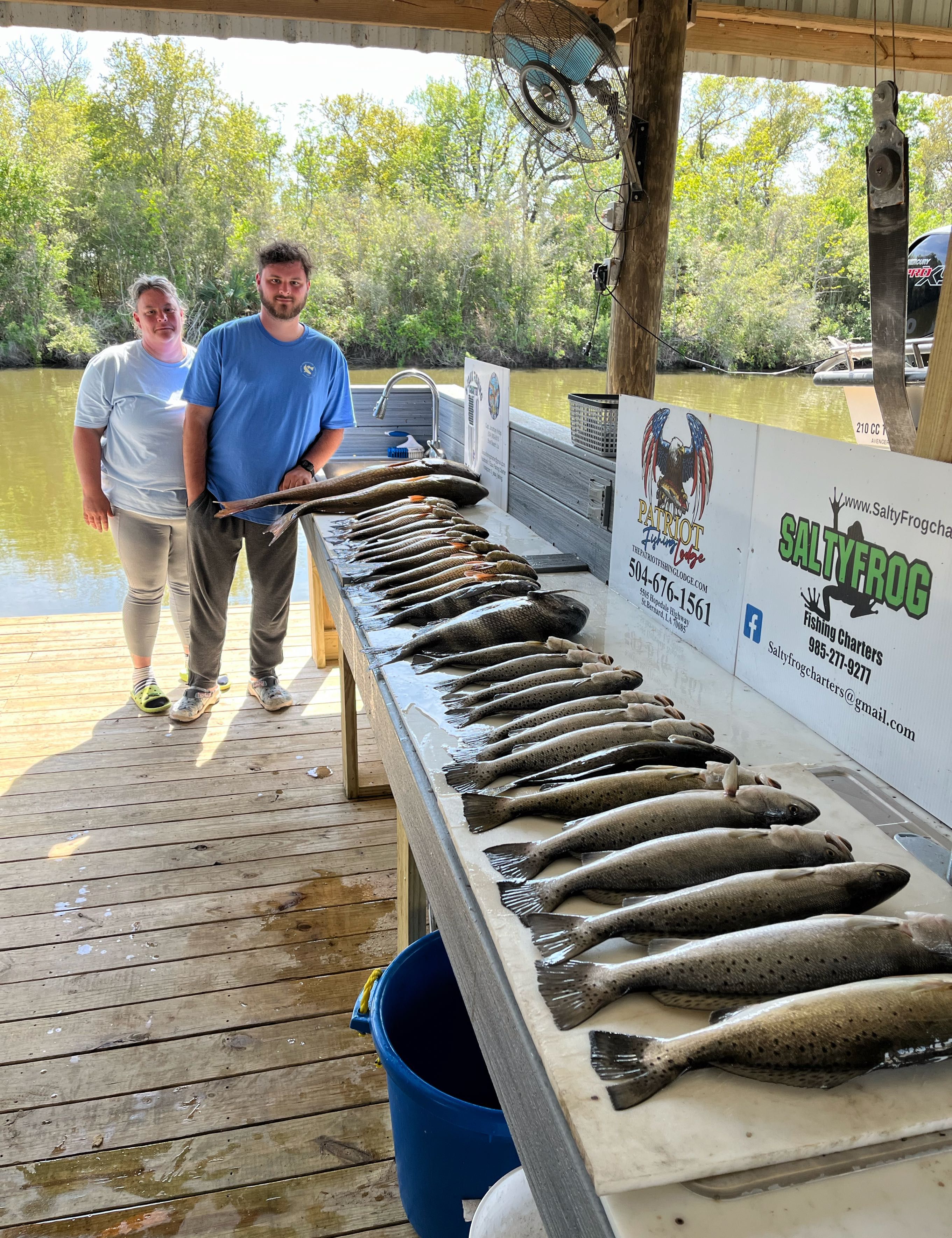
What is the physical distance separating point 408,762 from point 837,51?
490 centimetres

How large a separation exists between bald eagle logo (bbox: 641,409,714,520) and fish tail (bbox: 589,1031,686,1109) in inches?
60.8

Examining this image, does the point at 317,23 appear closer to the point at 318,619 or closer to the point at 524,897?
the point at 318,619

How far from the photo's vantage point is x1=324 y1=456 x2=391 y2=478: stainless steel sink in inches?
190

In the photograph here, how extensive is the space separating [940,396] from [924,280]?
321cm

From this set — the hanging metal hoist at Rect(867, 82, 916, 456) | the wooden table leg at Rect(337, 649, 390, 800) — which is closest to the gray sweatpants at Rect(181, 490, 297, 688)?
the wooden table leg at Rect(337, 649, 390, 800)

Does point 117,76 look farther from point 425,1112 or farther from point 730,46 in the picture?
point 425,1112

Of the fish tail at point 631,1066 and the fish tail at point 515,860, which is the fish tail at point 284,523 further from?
the fish tail at point 631,1066

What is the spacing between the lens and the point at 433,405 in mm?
5059

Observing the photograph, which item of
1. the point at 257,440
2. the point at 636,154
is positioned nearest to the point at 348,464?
the point at 257,440

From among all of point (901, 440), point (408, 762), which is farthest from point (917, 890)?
point (901, 440)

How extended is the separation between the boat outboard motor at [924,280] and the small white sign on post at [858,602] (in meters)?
2.86

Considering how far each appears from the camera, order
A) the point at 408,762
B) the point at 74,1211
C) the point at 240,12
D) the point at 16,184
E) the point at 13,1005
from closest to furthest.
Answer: the point at 408,762 → the point at 74,1211 → the point at 13,1005 → the point at 240,12 → the point at 16,184

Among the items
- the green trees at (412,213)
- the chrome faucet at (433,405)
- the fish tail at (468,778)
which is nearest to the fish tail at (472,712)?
the fish tail at (468,778)

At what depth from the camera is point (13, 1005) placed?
8.43 ft
